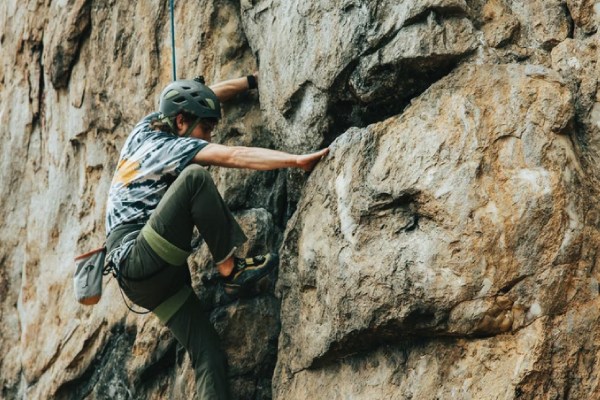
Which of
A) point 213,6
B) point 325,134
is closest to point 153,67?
point 213,6

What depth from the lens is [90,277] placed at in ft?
22.2

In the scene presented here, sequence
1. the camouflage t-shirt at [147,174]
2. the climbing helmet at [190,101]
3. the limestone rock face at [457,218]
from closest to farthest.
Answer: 1. the limestone rock face at [457,218]
2. the camouflage t-shirt at [147,174]
3. the climbing helmet at [190,101]

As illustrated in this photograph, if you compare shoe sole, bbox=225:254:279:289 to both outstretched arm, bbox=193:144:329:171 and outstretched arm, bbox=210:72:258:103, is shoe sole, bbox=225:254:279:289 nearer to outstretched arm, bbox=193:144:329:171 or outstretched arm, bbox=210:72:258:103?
outstretched arm, bbox=193:144:329:171

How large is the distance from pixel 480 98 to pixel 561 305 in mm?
1550

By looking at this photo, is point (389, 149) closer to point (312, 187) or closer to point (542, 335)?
point (312, 187)

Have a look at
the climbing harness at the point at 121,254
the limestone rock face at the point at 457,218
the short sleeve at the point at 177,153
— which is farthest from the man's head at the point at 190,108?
the limestone rock face at the point at 457,218

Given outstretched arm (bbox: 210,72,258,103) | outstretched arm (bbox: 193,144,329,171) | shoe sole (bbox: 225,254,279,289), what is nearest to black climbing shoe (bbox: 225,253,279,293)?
shoe sole (bbox: 225,254,279,289)

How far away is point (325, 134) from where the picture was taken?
21.7 ft

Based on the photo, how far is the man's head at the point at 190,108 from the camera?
270 inches

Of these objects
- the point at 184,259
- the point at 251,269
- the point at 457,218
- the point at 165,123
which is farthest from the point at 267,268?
the point at 457,218

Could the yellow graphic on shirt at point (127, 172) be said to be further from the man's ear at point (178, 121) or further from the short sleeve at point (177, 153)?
the man's ear at point (178, 121)

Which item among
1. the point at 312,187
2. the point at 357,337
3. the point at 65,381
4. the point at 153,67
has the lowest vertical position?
the point at 65,381

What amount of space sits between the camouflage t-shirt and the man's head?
17cm

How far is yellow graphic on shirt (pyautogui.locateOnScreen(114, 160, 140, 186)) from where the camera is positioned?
669cm
